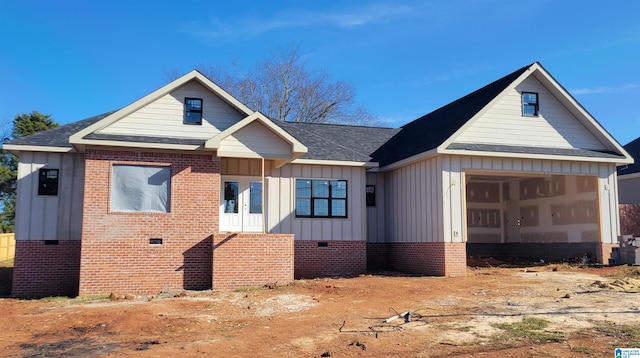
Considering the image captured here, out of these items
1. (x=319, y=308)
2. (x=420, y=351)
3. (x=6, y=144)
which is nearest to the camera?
(x=420, y=351)

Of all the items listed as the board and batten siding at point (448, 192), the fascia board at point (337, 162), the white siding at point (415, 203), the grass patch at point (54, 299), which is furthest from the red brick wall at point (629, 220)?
the grass patch at point (54, 299)

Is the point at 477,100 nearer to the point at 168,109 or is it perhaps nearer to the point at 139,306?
the point at 168,109

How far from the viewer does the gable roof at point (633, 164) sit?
27062 mm

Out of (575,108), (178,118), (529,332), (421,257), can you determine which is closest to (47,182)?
(178,118)

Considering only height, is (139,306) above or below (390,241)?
below

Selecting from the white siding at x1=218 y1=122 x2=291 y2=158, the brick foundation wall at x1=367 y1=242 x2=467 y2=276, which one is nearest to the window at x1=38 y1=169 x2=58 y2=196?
the white siding at x1=218 y1=122 x2=291 y2=158

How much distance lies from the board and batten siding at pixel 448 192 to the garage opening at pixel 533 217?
54 cm

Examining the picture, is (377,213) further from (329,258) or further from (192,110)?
(192,110)

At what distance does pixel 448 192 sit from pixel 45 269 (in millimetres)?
12673

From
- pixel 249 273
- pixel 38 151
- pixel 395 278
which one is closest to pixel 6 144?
pixel 38 151

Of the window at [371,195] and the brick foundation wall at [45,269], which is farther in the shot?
the window at [371,195]

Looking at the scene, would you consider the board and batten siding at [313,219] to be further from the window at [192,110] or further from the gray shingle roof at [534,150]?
the gray shingle roof at [534,150]

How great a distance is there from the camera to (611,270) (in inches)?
690

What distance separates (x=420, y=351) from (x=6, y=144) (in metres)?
14.1
